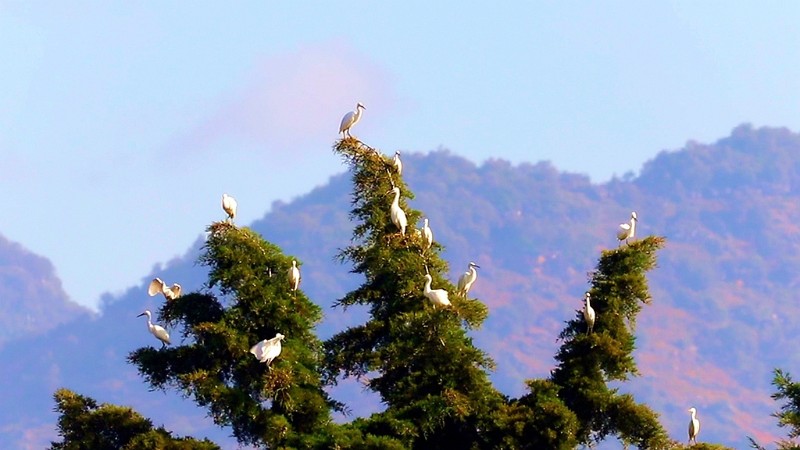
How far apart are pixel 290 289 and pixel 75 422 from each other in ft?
12.0

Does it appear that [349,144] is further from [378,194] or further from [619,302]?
[619,302]

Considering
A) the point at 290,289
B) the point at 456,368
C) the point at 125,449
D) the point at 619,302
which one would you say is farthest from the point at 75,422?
the point at 619,302

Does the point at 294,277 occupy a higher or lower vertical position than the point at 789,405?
higher

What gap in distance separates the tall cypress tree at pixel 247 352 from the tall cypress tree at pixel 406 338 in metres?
0.92

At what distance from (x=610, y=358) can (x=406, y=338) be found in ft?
9.59

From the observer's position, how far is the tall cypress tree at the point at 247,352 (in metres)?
27.3

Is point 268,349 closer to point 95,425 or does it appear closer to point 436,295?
point 436,295

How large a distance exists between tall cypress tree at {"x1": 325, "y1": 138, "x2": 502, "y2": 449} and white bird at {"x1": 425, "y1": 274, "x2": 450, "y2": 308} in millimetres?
133

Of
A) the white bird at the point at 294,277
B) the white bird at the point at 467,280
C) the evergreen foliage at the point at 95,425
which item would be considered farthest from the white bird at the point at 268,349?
the white bird at the point at 467,280

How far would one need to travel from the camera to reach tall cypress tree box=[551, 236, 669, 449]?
27864mm

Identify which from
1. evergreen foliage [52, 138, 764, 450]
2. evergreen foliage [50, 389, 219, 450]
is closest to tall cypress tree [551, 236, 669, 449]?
evergreen foliage [52, 138, 764, 450]

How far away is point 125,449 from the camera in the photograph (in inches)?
1077

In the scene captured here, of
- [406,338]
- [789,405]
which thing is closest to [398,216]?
[406,338]

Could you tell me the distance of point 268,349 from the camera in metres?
27.2
